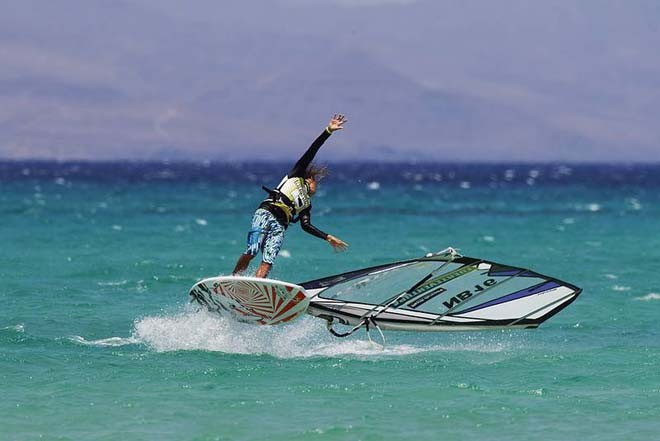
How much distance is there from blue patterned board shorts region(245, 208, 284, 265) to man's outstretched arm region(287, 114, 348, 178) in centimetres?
60

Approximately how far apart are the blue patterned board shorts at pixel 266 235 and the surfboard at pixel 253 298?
697 mm

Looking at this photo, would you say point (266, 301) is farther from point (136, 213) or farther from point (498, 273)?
point (136, 213)

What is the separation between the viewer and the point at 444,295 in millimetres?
16359

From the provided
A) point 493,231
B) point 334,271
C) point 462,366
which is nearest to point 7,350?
point 462,366

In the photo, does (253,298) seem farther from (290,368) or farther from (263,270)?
(290,368)

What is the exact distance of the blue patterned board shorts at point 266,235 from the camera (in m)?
15.7

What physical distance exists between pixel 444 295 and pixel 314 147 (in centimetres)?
271


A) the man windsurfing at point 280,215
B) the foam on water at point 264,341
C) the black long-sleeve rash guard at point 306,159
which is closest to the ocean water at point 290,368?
the foam on water at point 264,341

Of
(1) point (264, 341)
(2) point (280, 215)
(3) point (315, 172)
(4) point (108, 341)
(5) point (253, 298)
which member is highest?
(3) point (315, 172)

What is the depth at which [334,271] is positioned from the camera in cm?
2769

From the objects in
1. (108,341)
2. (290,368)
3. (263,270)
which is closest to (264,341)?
(263,270)

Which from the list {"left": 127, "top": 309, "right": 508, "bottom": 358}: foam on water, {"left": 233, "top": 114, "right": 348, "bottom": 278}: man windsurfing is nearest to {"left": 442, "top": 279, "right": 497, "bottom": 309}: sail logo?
{"left": 127, "top": 309, "right": 508, "bottom": 358}: foam on water

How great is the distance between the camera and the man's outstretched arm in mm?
15156

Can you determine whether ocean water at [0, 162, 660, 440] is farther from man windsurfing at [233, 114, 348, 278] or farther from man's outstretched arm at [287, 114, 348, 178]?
man's outstretched arm at [287, 114, 348, 178]
